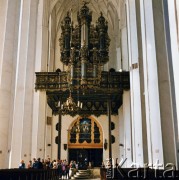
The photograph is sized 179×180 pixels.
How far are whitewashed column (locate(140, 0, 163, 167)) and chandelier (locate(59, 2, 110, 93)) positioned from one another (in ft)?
21.8

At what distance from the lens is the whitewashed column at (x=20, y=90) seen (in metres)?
16.9

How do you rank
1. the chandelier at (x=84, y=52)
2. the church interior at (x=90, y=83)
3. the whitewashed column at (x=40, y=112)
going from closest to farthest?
the church interior at (x=90, y=83) → the chandelier at (x=84, y=52) → the whitewashed column at (x=40, y=112)

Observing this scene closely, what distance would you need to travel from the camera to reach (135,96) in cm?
1593

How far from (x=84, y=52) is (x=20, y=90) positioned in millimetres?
5015

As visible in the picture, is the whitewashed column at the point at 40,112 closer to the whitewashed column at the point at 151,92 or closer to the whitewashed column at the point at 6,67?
the whitewashed column at the point at 6,67

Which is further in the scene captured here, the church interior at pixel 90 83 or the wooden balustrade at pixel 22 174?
the church interior at pixel 90 83

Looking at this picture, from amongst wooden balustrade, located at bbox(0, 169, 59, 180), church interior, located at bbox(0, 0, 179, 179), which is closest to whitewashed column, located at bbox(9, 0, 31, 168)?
church interior, located at bbox(0, 0, 179, 179)

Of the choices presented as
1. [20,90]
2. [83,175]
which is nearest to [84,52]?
[20,90]

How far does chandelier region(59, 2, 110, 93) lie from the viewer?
60.8 feet

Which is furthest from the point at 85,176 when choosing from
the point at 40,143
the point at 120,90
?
the point at 120,90

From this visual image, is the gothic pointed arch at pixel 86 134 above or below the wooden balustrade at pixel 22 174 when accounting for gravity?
above

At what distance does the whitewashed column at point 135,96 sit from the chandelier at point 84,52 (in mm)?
2864

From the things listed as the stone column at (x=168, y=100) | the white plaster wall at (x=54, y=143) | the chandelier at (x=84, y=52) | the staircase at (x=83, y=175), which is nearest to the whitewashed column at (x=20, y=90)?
the chandelier at (x=84, y=52)

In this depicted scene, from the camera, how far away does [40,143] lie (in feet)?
65.0
